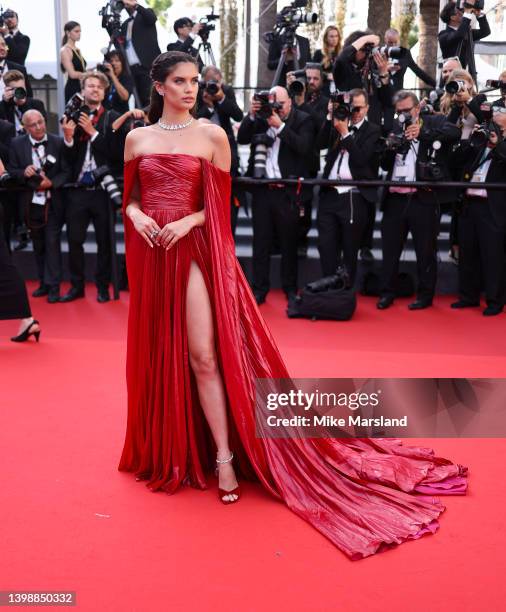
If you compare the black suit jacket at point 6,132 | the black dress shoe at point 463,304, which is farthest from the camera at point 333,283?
the black suit jacket at point 6,132

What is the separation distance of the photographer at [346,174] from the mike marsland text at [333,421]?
2761 mm

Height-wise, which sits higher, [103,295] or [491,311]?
[491,311]

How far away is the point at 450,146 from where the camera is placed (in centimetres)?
623

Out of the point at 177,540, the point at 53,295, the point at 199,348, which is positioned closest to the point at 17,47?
the point at 53,295

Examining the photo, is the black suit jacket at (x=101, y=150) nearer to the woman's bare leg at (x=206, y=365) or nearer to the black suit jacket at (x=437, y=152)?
the black suit jacket at (x=437, y=152)

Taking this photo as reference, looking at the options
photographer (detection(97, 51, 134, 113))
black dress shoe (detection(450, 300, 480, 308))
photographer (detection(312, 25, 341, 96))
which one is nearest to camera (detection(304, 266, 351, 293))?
black dress shoe (detection(450, 300, 480, 308))

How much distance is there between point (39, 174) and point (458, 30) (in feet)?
13.7

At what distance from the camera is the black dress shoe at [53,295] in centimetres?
661

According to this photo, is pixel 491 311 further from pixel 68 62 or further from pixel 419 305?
pixel 68 62

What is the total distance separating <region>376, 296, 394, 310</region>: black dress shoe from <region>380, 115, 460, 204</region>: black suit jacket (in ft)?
2.83

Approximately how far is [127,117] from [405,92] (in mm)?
2302

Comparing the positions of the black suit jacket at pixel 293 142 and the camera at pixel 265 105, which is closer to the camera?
the camera at pixel 265 105

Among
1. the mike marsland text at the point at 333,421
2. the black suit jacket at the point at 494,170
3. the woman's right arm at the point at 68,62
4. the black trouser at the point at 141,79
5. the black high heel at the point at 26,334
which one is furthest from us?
the woman's right arm at the point at 68,62

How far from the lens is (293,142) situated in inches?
249
